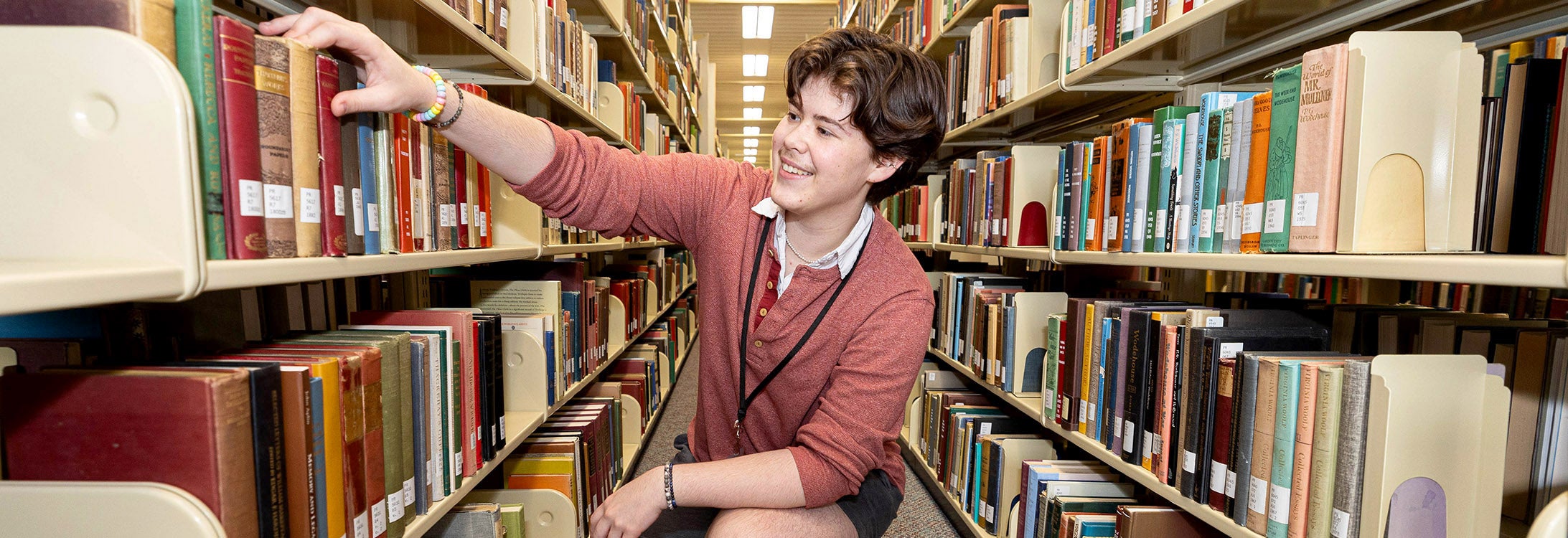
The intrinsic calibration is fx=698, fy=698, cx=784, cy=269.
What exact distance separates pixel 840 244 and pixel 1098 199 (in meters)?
0.61

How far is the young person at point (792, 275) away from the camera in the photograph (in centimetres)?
110

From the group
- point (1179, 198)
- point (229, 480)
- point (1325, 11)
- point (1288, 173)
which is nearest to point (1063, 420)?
point (1179, 198)

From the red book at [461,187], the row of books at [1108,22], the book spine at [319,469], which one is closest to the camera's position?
the book spine at [319,469]

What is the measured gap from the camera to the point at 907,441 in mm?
2809

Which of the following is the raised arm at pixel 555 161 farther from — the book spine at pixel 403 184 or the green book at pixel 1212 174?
the green book at pixel 1212 174

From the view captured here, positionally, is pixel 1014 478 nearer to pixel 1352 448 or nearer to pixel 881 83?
pixel 1352 448

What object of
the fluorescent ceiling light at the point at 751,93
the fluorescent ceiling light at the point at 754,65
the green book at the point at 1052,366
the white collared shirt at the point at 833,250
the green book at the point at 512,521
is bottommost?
the green book at the point at 512,521

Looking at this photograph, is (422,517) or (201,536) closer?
(201,536)

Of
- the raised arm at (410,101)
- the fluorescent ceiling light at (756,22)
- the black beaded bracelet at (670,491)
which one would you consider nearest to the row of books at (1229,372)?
the black beaded bracelet at (670,491)

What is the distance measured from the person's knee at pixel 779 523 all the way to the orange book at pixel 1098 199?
832 mm

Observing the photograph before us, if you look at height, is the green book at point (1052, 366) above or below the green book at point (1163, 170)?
below

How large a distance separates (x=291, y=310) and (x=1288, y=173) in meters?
1.51

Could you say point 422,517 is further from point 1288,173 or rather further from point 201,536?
point 1288,173

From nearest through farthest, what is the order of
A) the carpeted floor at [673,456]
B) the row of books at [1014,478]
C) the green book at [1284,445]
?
1. the green book at [1284,445]
2. the row of books at [1014,478]
3. the carpeted floor at [673,456]
